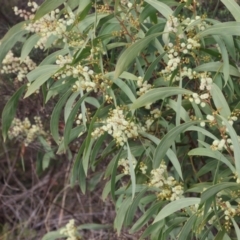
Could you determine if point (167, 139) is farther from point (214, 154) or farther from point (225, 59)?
point (225, 59)

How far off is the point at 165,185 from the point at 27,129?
1.34 meters

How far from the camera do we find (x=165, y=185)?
1816 mm

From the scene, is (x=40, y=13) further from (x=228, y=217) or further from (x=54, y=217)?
(x=54, y=217)

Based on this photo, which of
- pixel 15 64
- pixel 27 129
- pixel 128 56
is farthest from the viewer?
pixel 27 129

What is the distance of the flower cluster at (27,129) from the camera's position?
9.58 feet

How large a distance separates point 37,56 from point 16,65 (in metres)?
0.52

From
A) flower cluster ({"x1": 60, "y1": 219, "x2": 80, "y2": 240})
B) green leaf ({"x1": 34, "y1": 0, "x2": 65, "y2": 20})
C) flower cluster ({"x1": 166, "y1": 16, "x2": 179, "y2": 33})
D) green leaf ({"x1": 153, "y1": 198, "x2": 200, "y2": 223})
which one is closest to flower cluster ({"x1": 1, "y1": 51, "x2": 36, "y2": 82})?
flower cluster ({"x1": 60, "y1": 219, "x2": 80, "y2": 240})

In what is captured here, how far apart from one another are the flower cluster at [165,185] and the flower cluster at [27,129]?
4.11 ft

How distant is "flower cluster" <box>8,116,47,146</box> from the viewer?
9.58 ft

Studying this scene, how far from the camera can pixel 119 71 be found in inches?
60.9

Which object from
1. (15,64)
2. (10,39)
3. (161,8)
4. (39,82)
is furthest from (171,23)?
(15,64)

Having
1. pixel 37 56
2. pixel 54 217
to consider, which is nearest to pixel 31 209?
pixel 54 217

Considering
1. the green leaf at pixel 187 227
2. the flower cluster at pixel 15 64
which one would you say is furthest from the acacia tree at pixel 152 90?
the flower cluster at pixel 15 64

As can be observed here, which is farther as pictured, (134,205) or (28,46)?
(28,46)
